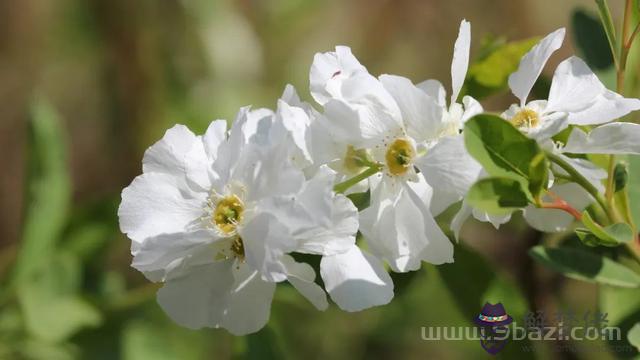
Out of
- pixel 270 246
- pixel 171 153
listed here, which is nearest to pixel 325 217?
pixel 270 246

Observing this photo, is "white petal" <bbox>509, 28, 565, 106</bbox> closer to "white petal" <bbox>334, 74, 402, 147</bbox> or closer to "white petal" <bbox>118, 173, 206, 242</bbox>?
"white petal" <bbox>334, 74, 402, 147</bbox>

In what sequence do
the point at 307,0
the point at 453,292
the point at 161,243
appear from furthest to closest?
1. the point at 307,0
2. the point at 453,292
3. the point at 161,243

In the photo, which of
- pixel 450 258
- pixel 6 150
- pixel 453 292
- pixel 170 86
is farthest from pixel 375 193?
pixel 6 150

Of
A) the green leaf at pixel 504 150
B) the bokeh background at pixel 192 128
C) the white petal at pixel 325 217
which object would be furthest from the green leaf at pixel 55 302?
the green leaf at pixel 504 150

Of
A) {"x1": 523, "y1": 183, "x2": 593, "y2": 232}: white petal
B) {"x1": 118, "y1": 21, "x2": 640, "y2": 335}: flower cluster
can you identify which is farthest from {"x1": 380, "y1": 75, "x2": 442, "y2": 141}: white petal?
{"x1": 523, "y1": 183, "x2": 593, "y2": 232}: white petal

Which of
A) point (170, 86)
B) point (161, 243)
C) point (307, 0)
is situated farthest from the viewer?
point (307, 0)

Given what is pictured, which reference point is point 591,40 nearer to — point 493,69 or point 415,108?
point 493,69

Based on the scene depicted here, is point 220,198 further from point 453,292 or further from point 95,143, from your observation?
point 95,143
